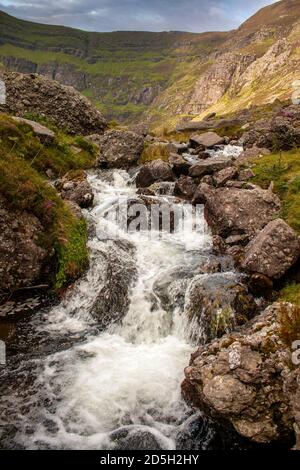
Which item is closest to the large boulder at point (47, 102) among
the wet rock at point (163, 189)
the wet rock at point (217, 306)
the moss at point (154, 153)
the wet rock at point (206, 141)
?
the moss at point (154, 153)

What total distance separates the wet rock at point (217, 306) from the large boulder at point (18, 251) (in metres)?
5.45

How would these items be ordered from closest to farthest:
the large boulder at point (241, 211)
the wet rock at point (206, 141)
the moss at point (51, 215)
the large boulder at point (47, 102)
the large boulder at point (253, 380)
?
the large boulder at point (253, 380) < the moss at point (51, 215) < the large boulder at point (241, 211) < the large boulder at point (47, 102) < the wet rock at point (206, 141)

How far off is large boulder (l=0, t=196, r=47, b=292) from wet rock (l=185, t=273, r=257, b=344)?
545cm

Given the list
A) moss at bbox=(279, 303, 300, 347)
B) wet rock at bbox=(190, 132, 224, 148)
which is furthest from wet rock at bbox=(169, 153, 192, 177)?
moss at bbox=(279, 303, 300, 347)

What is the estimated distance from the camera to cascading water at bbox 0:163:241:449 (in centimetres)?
948

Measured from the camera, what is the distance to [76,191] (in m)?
19.8

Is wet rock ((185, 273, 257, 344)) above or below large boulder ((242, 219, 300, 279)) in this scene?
below

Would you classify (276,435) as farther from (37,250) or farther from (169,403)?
(37,250)

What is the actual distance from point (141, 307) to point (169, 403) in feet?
13.3

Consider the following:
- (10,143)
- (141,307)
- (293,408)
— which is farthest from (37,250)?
(293,408)

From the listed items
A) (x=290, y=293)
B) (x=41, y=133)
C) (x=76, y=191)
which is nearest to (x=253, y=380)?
(x=290, y=293)

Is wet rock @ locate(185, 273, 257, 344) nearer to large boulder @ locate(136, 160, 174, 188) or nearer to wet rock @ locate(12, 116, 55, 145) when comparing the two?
large boulder @ locate(136, 160, 174, 188)

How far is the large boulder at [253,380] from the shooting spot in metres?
8.44

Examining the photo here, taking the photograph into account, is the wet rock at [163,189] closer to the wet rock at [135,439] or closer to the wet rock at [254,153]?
the wet rock at [254,153]
